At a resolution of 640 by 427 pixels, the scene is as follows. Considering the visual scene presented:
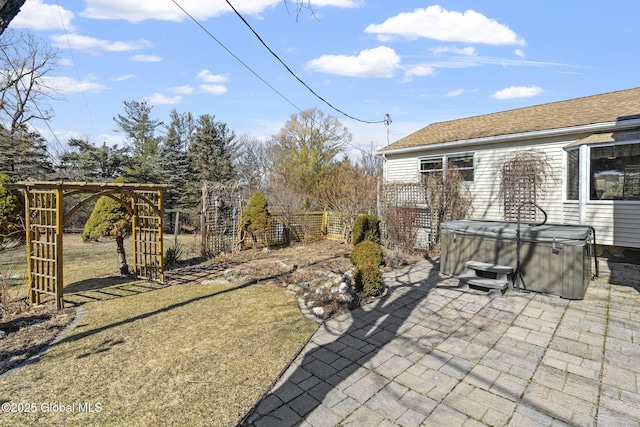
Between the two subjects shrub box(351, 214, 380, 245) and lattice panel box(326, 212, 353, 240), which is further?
lattice panel box(326, 212, 353, 240)

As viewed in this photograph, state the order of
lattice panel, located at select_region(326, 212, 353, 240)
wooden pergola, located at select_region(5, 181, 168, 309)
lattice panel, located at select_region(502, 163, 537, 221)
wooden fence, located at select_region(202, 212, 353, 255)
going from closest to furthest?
wooden pergola, located at select_region(5, 181, 168, 309), lattice panel, located at select_region(502, 163, 537, 221), wooden fence, located at select_region(202, 212, 353, 255), lattice panel, located at select_region(326, 212, 353, 240)

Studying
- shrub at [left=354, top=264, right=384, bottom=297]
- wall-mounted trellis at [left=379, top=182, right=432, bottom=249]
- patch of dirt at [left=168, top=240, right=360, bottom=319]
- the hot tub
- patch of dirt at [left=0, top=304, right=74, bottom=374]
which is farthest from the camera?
wall-mounted trellis at [left=379, top=182, right=432, bottom=249]

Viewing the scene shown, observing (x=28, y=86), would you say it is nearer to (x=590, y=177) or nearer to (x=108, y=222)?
(x=108, y=222)

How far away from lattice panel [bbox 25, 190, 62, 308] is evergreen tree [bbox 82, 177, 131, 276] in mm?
1127

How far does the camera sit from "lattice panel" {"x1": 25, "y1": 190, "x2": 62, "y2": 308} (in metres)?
5.14

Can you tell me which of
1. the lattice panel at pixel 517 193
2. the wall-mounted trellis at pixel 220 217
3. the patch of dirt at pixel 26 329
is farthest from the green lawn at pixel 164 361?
the lattice panel at pixel 517 193

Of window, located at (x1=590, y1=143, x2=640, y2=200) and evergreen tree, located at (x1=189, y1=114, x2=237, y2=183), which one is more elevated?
evergreen tree, located at (x1=189, y1=114, x2=237, y2=183)

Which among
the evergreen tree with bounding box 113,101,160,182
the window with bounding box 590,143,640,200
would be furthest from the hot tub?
the evergreen tree with bounding box 113,101,160,182

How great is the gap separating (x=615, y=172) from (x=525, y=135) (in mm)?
2172

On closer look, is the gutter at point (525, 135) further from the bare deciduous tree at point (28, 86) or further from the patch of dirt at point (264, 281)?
the bare deciduous tree at point (28, 86)

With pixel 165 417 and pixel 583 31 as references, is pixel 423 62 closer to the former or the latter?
pixel 583 31

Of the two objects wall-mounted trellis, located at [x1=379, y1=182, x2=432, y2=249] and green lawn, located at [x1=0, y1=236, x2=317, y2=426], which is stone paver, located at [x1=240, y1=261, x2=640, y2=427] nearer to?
A: green lawn, located at [x1=0, y1=236, x2=317, y2=426]

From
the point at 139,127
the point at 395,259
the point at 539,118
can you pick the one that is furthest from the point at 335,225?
the point at 139,127

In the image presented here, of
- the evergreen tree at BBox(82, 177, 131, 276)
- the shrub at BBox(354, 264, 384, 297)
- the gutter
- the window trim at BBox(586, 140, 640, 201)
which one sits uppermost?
the gutter
